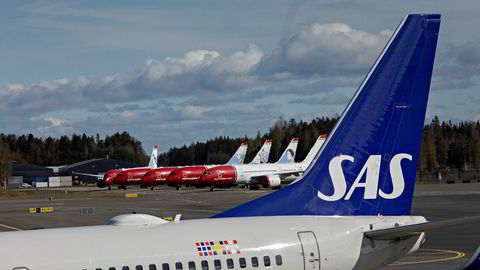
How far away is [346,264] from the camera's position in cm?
1611

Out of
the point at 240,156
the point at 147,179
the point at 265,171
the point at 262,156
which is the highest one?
the point at 240,156

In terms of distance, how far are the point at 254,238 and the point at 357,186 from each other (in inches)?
118

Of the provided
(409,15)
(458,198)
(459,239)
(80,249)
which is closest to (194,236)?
A: (80,249)

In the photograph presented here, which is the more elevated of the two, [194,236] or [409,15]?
[409,15]

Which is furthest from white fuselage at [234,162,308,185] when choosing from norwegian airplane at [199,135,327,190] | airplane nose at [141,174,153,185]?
airplane nose at [141,174,153,185]

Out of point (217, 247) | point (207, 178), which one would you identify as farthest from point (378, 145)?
point (207, 178)

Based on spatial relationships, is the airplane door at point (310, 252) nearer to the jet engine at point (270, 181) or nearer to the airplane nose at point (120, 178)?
the jet engine at point (270, 181)

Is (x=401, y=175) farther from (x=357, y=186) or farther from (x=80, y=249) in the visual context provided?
(x=80, y=249)

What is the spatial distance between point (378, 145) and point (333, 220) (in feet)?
6.68

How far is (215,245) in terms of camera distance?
15188mm

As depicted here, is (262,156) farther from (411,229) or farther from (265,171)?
(411,229)

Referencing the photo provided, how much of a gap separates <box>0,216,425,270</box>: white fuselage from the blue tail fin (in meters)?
0.49

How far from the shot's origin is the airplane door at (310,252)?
1567 centimetres

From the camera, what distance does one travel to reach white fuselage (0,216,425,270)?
1402 centimetres
